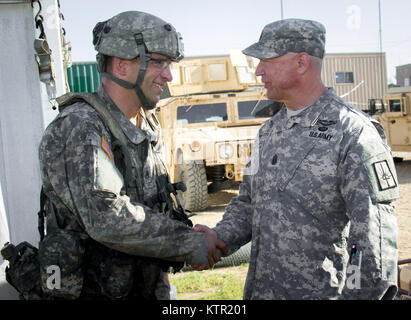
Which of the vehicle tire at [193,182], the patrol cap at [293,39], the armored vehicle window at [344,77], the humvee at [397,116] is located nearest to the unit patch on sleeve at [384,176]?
the patrol cap at [293,39]

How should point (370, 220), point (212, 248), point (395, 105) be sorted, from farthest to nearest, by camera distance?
point (395, 105) < point (212, 248) < point (370, 220)

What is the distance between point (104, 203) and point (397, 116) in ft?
39.5

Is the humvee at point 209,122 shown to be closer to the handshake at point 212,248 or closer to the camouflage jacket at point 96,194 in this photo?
the handshake at point 212,248

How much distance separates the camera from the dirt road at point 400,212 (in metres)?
5.71

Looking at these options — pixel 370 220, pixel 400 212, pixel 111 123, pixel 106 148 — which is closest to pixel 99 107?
pixel 111 123

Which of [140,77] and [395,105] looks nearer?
[140,77]

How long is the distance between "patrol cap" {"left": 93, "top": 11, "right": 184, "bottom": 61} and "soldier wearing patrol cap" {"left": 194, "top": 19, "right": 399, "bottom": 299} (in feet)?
1.42

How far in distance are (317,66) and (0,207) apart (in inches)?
65.2

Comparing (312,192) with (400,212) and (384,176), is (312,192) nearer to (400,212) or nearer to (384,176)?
(384,176)

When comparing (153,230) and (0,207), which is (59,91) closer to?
(0,207)

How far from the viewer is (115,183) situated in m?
1.92
